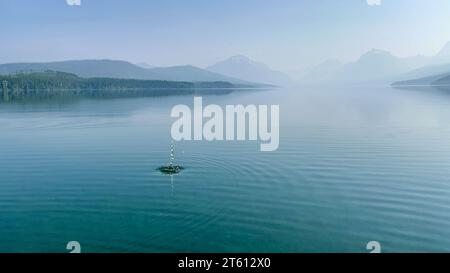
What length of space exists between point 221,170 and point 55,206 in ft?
25.5

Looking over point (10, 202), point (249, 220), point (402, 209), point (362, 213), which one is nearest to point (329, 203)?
point (362, 213)

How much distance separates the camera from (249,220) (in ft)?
44.9

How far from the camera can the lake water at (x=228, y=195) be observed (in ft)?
40.3

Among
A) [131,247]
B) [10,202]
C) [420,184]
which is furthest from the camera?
[420,184]

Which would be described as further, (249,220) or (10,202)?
(10,202)

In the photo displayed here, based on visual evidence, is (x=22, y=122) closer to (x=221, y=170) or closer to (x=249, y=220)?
(x=221, y=170)

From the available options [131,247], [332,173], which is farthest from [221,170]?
[131,247]

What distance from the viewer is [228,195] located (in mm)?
16203

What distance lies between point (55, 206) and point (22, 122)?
29.9 m

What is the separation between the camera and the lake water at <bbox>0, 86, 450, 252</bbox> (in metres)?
12.3

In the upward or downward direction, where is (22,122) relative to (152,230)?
upward
